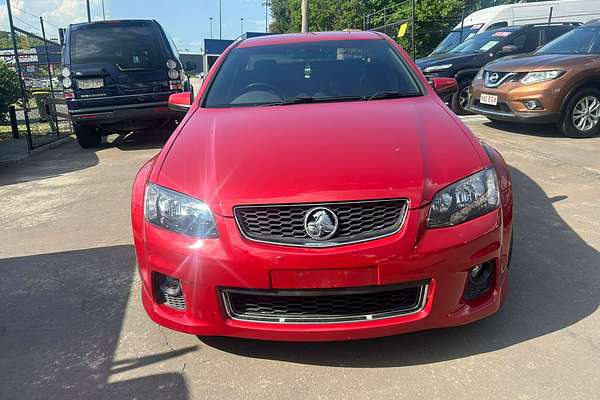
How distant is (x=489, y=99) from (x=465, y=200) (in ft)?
19.9

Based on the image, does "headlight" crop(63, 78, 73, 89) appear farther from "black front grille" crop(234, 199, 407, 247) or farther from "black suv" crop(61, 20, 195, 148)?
"black front grille" crop(234, 199, 407, 247)

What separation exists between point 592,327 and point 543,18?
14.8 meters

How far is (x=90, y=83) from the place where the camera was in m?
7.91

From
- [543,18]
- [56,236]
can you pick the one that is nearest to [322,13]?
[543,18]

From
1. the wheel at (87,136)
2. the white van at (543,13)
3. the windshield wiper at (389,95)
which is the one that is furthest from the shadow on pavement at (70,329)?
the white van at (543,13)

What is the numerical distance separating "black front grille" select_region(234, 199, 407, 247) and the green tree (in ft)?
30.6

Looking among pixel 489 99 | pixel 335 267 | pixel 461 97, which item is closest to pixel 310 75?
pixel 335 267

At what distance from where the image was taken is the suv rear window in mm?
8000

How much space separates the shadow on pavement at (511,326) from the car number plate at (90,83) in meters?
6.35

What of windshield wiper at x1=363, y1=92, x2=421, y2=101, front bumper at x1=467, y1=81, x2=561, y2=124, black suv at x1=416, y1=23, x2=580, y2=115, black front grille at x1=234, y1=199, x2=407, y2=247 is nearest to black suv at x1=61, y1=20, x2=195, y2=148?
black suv at x1=416, y1=23, x2=580, y2=115

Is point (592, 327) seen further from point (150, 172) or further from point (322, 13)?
point (322, 13)

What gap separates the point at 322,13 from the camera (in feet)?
124

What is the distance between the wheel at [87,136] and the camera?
338 inches

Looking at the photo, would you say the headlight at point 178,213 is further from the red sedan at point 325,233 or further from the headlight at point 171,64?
the headlight at point 171,64
